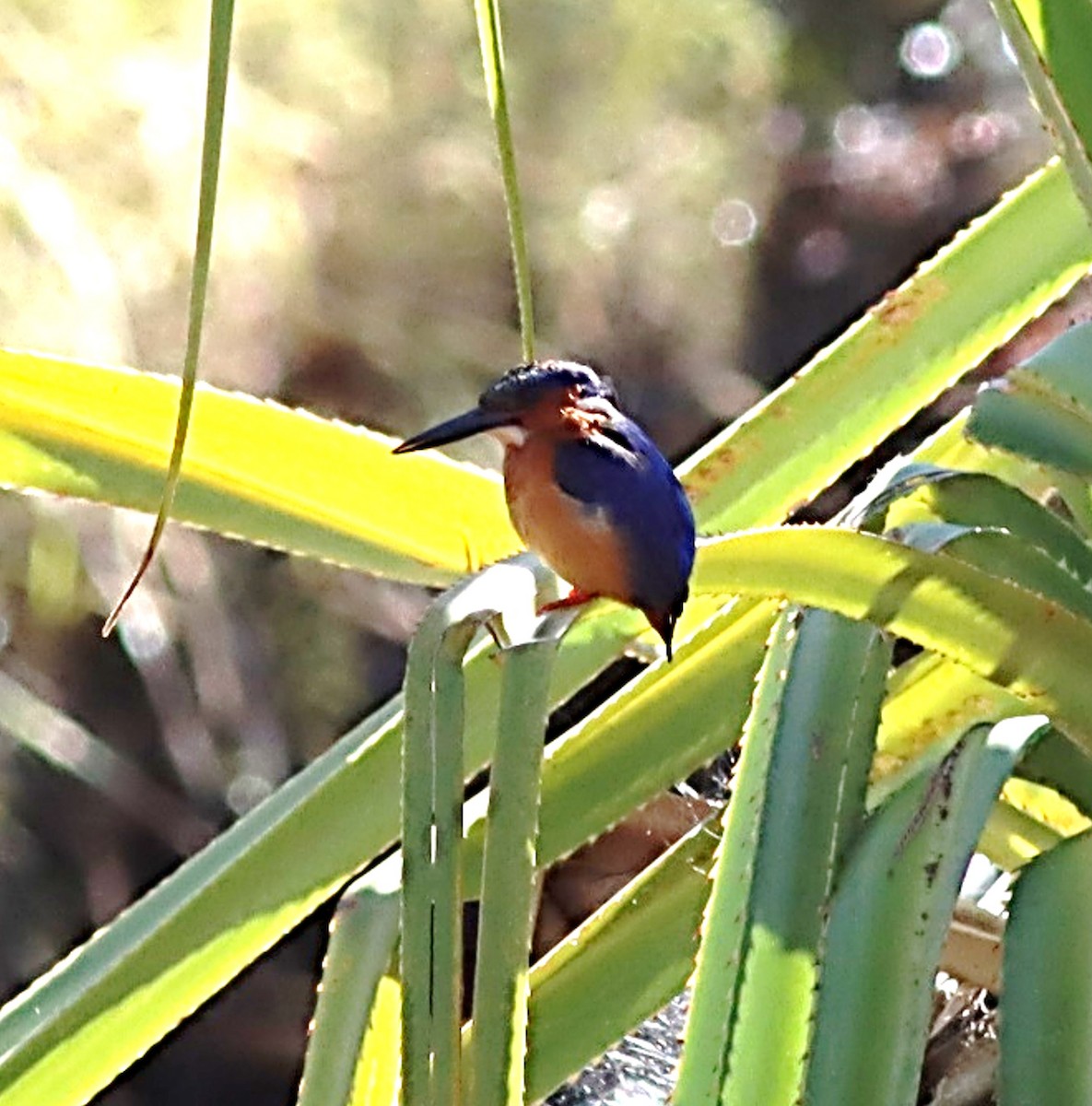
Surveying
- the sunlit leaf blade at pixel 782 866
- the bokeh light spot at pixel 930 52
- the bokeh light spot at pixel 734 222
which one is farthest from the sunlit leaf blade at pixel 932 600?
the bokeh light spot at pixel 930 52

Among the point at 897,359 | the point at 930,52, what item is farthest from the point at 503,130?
the point at 930,52

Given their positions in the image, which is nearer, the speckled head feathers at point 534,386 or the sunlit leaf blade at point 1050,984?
the sunlit leaf blade at point 1050,984

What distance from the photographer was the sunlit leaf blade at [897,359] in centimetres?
70

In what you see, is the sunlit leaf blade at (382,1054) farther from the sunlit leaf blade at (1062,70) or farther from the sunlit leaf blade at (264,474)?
the sunlit leaf blade at (1062,70)

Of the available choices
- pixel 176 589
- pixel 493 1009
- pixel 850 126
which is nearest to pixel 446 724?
pixel 493 1009

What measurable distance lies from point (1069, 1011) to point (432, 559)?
0.28m

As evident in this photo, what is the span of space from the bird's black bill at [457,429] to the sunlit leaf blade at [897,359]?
0.10m

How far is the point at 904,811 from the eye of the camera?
490 millimetres

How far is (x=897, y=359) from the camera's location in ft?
2.34

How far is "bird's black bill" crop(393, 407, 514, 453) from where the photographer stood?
1.81 ft

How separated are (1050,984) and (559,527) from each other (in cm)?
22

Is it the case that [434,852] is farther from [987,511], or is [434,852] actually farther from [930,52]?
[930,52]

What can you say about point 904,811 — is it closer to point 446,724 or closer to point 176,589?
point 446,724

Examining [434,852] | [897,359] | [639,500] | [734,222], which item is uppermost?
[734,222]
